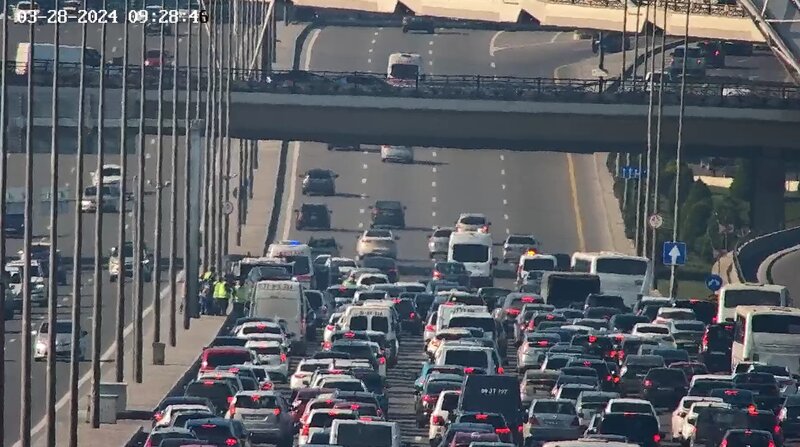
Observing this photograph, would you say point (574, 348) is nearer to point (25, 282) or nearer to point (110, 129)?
point (25, 282)

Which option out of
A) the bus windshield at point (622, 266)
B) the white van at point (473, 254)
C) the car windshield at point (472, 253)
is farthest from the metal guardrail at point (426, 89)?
the bus windshield at point (622, 266)

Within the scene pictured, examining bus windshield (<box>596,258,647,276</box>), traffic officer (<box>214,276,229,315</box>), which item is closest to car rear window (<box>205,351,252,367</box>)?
traffic officer (<box>214,276,229,315</box>)

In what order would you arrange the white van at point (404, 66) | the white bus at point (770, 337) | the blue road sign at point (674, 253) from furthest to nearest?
the white van at point (404, 66), the blue road sign at point (674, 253), the white bus at point (770, 337)

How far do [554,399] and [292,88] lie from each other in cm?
6324

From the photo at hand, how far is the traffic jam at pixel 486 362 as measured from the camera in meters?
53.6

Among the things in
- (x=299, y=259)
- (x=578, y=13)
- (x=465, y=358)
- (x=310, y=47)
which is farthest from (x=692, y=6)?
(x=465, y=358)

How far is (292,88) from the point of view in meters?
119

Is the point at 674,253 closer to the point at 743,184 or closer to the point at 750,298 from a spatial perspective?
the point at 750,298

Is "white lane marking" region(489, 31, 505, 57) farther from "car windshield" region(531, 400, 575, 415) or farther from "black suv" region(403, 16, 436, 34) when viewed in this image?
"car windshield" region(531, 400, 575, 415)

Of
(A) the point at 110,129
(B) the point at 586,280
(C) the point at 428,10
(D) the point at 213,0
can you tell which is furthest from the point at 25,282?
(C) the point at 428,10

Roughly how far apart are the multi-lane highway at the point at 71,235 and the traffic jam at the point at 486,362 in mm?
4236

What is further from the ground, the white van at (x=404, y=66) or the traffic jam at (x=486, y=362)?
the white van at (x=404, y=66)

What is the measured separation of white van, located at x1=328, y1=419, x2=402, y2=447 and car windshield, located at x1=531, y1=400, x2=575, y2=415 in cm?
718

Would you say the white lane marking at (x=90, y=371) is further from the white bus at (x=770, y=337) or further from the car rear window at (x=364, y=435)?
the white bus at (x=770, y=337)
